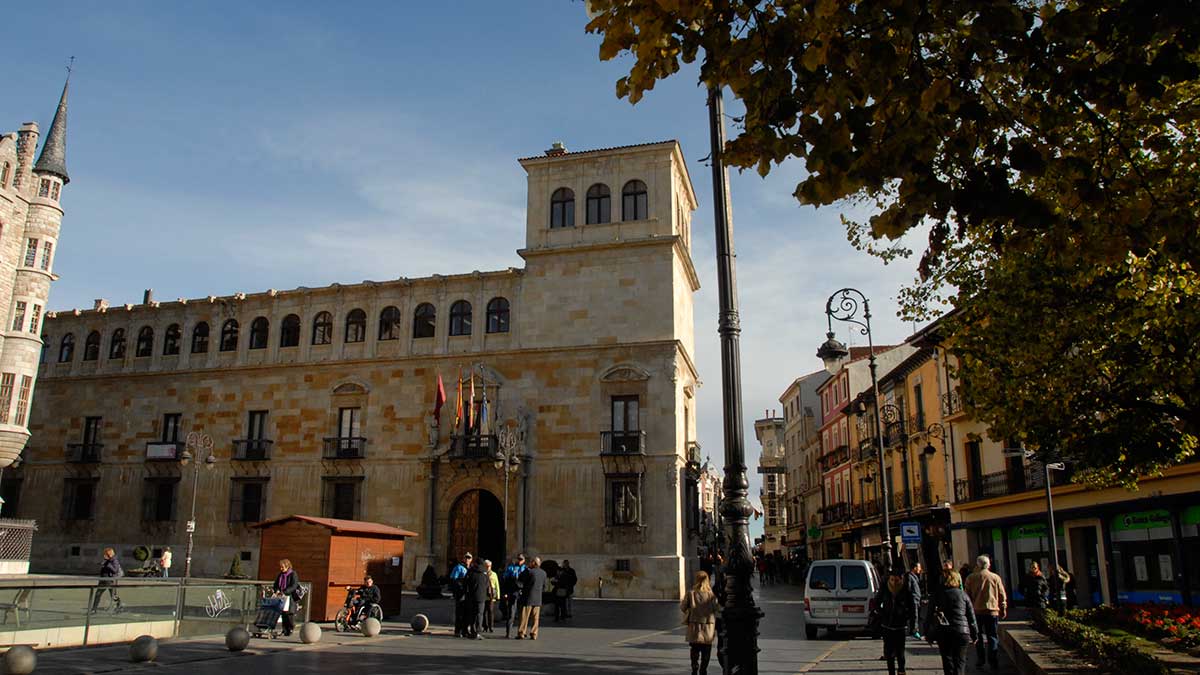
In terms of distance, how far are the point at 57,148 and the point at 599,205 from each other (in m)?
22.8

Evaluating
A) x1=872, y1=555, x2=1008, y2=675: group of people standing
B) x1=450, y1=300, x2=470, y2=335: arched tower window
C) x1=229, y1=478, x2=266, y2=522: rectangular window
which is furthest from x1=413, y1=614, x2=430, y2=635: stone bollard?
x1=229, y1=478, x2=266, y2=522: rectangular window

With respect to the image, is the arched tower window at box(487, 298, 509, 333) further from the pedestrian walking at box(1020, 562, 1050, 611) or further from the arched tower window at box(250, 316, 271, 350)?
the pedestrian walking at box(1020, 562, 1050, 611)

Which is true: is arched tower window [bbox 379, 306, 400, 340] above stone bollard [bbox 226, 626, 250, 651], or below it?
above

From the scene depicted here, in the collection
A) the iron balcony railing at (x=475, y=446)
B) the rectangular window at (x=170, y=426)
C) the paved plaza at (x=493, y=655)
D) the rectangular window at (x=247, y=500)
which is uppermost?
the rectangular window at (x=170, y=426)

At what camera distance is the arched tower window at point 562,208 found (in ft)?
117

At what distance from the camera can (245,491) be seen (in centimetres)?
3638

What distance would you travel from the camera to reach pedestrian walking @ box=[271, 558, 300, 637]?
1642cm

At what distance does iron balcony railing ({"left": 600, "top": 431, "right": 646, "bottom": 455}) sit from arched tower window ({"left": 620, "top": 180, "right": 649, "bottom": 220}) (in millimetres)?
9011

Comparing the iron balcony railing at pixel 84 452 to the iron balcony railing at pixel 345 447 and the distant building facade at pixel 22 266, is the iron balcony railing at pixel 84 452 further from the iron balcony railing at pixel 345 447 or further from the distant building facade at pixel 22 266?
the iron balcony railing at pixel 345 447

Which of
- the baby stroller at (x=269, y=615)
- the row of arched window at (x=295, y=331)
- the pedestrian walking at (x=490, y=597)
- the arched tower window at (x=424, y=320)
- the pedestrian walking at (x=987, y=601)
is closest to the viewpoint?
the pedestrian walking at (x=987, y=601)

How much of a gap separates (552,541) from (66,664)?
21.3 m

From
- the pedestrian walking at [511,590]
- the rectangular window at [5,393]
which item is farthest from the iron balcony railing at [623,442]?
the rectangular window at [5,393]

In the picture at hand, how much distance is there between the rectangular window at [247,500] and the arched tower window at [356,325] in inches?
284

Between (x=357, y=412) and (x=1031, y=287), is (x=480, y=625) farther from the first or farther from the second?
(x=357, y=412)
